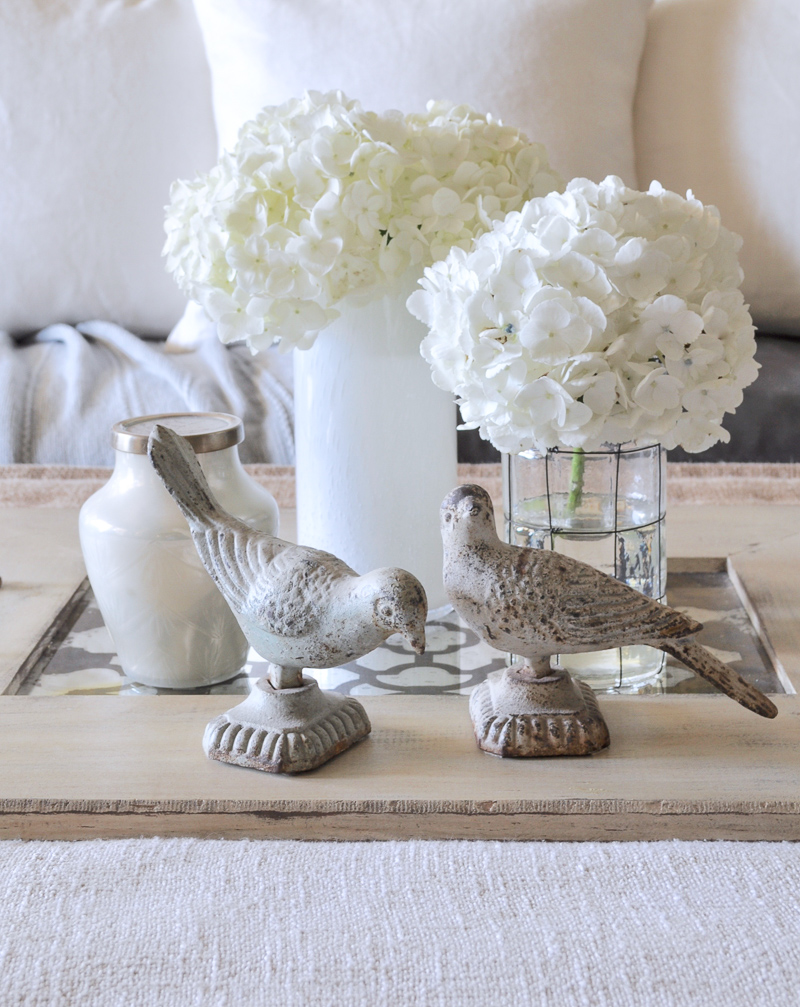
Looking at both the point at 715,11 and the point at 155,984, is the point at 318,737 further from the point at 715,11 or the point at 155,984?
the point at 715,11

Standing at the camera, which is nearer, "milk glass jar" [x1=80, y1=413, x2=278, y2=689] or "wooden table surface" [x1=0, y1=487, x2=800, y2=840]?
"wooden table surface" [x1=0, y1=487, x2=800, y2=840]

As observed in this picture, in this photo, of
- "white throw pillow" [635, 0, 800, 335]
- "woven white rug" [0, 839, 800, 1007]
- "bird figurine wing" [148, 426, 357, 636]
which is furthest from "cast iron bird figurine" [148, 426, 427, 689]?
"white throw pillow" [635, 0, 800, 335]

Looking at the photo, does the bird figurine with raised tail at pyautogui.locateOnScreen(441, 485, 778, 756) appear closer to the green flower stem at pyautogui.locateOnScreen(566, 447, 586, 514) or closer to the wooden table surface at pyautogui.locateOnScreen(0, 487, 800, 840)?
the wooden table surface at pyautogui.locateOnScreen(0, 487, 800, 840)

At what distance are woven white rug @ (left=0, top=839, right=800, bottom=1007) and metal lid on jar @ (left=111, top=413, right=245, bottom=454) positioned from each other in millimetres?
264

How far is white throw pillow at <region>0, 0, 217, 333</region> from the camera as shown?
1620 mm

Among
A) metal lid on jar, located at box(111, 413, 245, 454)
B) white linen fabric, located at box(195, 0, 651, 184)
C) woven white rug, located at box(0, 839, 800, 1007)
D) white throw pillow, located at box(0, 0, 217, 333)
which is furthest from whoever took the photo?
white throw pillow, located at box(0, 0, 217, 333)

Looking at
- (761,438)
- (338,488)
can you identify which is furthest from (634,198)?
(761,438)

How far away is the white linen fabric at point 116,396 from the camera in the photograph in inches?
55.0

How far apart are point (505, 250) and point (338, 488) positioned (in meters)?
0.29

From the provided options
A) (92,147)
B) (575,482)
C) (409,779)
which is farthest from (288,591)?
(92,147)

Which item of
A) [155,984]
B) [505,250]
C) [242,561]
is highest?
[505,250]

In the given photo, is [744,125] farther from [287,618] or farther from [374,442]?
[287,618]

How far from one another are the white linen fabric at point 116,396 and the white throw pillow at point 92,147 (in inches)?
5.7

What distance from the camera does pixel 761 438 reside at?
141 cm
